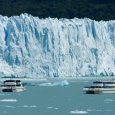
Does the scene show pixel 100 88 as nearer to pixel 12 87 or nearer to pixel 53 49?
pixel 12 87

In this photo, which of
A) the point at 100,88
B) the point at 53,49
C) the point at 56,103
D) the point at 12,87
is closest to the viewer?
the point at 56,103

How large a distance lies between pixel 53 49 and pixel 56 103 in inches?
887

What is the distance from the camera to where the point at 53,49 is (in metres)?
77.4

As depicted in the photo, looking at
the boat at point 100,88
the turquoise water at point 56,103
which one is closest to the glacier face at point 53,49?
the turquoise water at point 56,103

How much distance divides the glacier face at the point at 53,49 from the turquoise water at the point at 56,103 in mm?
9844

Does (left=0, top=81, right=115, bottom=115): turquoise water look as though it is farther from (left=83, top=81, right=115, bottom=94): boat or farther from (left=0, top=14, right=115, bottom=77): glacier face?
(left=0, top=14, right=115, bottom=77): glacier face

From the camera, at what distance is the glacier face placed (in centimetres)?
7638

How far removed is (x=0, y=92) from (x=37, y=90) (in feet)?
9.67

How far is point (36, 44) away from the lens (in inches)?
3068

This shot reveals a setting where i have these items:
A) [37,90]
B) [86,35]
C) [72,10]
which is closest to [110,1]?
[72,10]

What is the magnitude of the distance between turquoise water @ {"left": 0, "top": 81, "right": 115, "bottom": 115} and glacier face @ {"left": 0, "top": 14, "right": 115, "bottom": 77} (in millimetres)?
9844

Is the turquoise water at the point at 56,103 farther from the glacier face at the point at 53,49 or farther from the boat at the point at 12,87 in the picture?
the glacier face at the point at 53,49

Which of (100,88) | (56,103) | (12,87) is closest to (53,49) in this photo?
(12,87)

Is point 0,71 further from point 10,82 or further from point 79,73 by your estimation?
point 10,82
